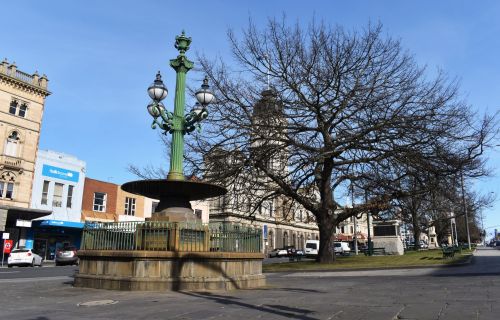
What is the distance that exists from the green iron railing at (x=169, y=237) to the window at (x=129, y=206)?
37625 millimetres

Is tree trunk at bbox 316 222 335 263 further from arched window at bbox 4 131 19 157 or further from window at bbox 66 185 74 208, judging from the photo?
arched window at bbox 4 131 19 157

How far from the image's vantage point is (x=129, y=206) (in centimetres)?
5116

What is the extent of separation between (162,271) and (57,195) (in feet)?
115

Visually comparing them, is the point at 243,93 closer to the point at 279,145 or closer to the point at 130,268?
the point at 279,145

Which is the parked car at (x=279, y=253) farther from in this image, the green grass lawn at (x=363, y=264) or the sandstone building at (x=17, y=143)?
the green grass lawn at (x=363, y=264)

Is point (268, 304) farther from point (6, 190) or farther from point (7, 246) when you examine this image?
point (6, 190)

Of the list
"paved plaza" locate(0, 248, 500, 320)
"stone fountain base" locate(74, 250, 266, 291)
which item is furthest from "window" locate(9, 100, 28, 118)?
"paved plaza" locate(0, 248, 500, 320)

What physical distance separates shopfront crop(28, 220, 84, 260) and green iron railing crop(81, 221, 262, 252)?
30.3 m

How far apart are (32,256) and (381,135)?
25703 millimetres

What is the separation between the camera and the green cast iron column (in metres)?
14.2

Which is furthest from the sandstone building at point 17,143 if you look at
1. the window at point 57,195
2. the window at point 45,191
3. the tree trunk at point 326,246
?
the tree trunk at point 326,246

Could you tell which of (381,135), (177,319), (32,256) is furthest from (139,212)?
(177,319)

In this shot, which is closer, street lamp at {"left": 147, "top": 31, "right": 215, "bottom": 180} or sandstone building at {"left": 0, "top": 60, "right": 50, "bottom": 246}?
street lamp at {"left": 147, "top": 31, "right": 215, "bottom": 180}

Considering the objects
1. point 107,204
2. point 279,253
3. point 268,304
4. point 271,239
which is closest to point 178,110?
point 268,304
